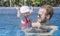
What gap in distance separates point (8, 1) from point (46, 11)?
46.1ft

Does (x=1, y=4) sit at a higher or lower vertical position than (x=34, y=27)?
lower

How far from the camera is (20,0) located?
610 inches

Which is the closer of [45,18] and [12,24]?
[45,18]

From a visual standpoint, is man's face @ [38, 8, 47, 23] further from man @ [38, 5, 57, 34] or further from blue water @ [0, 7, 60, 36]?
blue water @ [0, 7, 60, 36]

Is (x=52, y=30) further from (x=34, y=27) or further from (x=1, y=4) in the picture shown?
(x=1, y=4)

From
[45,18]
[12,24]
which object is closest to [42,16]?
[45,18]

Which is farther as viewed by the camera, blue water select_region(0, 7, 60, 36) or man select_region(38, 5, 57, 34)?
blue water select_region(0, 7, 60, 36)

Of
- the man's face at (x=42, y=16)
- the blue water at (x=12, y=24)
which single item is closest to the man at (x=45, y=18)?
the man's face at (x=42, y=16)


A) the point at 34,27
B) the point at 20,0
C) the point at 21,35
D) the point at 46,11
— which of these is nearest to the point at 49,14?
the point at 46,11

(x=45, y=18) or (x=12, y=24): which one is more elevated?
(x=45, y=18)

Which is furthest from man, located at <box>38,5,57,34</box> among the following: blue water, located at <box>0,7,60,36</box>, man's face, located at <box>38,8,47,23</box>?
blue water, located at <box>0,7,60,36</box>

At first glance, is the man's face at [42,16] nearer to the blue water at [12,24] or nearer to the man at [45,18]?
the man at [45,18]

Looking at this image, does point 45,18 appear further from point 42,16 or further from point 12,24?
point 12,24

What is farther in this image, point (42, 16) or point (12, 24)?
point (12, 24)
